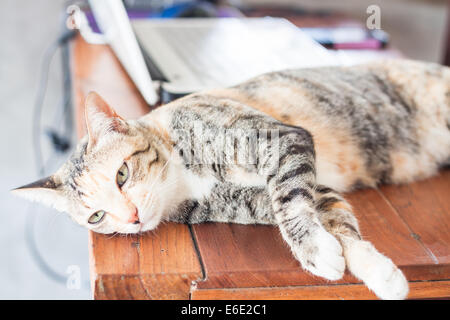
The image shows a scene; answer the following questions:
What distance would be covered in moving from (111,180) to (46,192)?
0.13 metres

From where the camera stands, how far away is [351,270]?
782mm

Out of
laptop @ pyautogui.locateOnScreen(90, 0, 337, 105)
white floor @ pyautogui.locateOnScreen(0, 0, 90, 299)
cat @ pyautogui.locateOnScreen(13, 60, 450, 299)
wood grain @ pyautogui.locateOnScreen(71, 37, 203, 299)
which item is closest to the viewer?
wood grain @ pyautogui.locateOnScreen(71, 37, 203, 299)

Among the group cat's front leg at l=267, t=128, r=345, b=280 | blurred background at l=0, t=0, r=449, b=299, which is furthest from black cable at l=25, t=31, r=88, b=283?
cat's front leg at l=267, t=128, r=345, b=280

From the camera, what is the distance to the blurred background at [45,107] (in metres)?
1.81

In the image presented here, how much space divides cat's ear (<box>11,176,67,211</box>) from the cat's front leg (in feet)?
1.22

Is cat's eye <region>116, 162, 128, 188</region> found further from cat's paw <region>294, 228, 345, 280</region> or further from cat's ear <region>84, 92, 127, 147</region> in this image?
cat's paw <region>294, 228, 345, 280</region>

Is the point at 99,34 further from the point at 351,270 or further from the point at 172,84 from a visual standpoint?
the point at 351,270

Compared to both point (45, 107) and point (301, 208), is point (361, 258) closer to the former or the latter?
point (301, 208)

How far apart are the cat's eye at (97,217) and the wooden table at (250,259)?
0.17ft

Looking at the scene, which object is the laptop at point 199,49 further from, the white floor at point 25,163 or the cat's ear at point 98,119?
the white floor at point 25,163

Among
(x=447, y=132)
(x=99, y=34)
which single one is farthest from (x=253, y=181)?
(x=99, y=34)

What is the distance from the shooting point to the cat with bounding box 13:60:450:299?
2.71ft

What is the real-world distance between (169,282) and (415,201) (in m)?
0.48

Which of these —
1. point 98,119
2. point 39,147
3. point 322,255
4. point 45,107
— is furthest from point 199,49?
point 45,107
